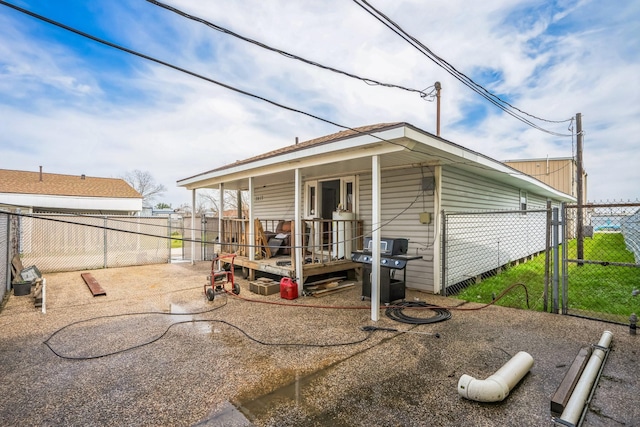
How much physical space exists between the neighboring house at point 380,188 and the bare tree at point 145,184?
115 ft

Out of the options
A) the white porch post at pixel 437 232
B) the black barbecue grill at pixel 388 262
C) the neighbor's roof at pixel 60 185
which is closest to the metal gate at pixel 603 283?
the white porch post at pixel 437 232

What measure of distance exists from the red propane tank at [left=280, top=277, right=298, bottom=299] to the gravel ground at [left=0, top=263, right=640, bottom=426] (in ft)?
1.25

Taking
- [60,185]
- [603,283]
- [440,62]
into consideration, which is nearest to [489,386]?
[440,62]

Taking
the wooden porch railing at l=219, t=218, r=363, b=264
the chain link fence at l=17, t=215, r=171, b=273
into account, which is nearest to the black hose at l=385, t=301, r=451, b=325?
the wooden porch railing at l=219, t=218, r=363, b=264

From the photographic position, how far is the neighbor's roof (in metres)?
18.0

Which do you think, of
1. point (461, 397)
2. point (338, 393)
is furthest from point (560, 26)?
point (338, 393)

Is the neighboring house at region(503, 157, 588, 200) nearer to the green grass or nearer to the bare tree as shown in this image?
the green grass

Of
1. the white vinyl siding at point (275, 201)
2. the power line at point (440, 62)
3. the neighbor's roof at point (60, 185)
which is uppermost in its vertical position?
the power line at point (440, 62)

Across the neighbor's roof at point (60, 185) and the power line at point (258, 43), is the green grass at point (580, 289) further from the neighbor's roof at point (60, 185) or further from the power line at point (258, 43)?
the neighbor's roof at point (60, 185)

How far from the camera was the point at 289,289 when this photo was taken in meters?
5.68

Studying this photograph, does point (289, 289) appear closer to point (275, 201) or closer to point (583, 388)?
point (583, 388)

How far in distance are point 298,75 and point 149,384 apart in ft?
16.0

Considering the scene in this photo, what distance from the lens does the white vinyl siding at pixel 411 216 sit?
6.15 metres

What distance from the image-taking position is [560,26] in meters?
6.71
